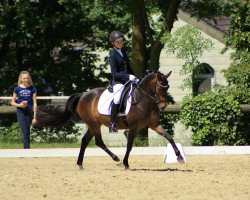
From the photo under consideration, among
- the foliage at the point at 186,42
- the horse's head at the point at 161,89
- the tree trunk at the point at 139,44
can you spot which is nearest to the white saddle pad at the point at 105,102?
the horse's head at the point at 161,89

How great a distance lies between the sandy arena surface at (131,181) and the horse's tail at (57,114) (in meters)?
0.77

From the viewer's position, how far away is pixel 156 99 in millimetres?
13773

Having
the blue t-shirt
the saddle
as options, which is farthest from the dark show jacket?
the blue t-shirt

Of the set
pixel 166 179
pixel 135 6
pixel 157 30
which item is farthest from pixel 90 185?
pixel 157 30

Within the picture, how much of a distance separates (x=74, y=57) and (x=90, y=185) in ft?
54.4

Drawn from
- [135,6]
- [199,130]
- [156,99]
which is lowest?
[199,130]

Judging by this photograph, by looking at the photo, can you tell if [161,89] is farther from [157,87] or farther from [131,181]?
[131,181]

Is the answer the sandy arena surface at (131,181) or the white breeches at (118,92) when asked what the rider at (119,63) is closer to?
the white breeches at (118,92)

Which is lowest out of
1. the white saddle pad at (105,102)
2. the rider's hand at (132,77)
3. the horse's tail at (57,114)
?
the horse's tail at (57,114)

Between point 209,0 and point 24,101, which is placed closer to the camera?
point 24,101

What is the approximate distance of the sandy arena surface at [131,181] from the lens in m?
10.2

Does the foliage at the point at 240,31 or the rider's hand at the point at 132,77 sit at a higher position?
the foliage at the point at 240,31

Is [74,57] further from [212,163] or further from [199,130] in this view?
[212,163]

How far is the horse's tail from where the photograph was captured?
15031 mm
